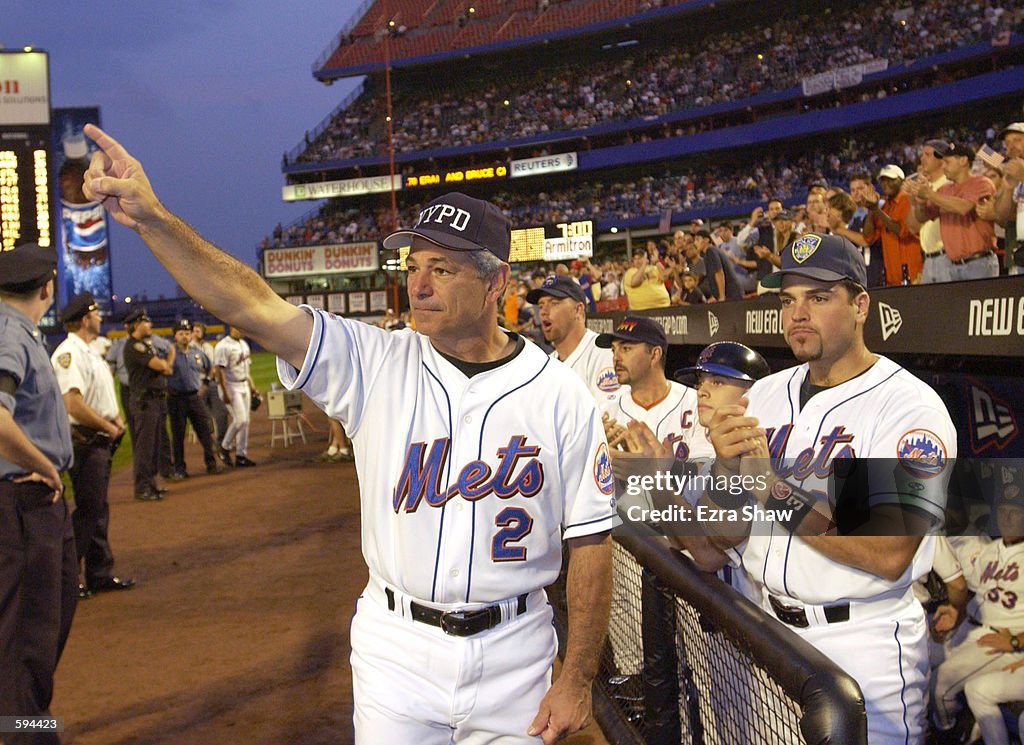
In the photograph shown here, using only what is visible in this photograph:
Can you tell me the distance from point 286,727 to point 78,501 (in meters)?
3.22

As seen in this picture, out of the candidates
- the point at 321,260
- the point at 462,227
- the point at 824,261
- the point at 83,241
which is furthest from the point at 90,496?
the point at 321,260

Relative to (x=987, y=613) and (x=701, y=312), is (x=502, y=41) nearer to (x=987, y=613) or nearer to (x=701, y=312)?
(x=701, y=312)

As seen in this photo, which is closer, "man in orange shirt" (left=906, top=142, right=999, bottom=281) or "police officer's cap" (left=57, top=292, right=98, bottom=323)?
"man in orange shirt" (left=906, top=142, right=999, bottom=281)

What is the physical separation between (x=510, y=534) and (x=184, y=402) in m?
11.5

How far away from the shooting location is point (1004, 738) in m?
4.09

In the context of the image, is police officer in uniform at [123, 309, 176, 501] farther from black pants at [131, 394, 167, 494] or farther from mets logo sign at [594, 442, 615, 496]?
mets logo sign at [594, 442, 615, 496]

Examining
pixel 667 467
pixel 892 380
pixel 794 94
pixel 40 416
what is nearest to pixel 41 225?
pixel 40 416

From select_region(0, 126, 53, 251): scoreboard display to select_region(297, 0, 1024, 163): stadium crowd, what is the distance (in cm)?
2816

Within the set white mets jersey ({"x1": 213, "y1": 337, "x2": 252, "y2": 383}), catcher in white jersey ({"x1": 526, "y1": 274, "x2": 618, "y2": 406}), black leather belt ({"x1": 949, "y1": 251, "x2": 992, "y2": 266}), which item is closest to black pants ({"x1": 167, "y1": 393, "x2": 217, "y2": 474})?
white mets jersey ({"x1": 213, "y1": 337, "x2": 252, "y2": 383})

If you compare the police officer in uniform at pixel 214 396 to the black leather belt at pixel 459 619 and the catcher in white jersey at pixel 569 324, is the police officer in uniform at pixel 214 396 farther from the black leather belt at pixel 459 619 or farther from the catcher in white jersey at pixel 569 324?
the black leather belt at pixel 459 619

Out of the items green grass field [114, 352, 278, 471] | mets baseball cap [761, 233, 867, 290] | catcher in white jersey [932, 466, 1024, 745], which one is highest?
mets baseball cap [761, 233, 867, 290]

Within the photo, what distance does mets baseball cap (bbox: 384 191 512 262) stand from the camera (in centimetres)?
262

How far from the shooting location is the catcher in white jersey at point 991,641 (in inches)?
161

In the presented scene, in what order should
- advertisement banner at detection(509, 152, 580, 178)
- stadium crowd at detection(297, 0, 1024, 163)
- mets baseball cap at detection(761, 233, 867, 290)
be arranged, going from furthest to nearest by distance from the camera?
advertisement banner at detection(509, 152, 580, 178) < stadium crowd at detection(297, 0, 1024, 163) < mets baseball cap at detection(761, 233, 867, 290)
